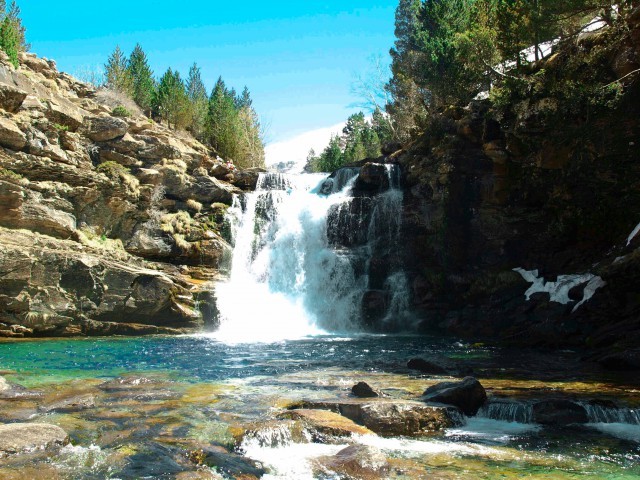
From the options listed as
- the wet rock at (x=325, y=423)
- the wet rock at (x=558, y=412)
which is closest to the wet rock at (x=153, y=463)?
the wet rock at (x=325, y=423)

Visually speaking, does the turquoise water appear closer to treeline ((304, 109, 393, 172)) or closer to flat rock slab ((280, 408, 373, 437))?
flat rock slab ((280, 408, 373, 437))

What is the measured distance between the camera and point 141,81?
185 ft

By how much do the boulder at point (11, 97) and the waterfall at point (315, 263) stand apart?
1216cm

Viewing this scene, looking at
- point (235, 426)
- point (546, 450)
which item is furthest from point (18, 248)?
point (546, 450)

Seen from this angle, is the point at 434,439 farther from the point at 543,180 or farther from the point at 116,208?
the point at 116,208

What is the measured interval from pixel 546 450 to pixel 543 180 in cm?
1837

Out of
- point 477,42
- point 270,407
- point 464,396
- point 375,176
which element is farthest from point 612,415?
point 477,42

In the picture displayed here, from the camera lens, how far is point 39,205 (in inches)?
906

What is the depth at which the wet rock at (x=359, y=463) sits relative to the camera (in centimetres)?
657

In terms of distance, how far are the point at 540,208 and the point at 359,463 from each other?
21.0 meters

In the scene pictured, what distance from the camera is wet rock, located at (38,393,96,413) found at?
9180 mm

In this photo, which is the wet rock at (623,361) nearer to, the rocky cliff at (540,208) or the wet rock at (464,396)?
the rocky cliff at (540,208)

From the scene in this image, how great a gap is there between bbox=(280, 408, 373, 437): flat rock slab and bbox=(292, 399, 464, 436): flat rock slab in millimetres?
222

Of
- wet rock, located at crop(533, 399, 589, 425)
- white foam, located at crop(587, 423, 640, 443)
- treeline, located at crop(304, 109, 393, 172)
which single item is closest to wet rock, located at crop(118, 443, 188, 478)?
wet rock, located at crop(533, 399, 589, 425)
